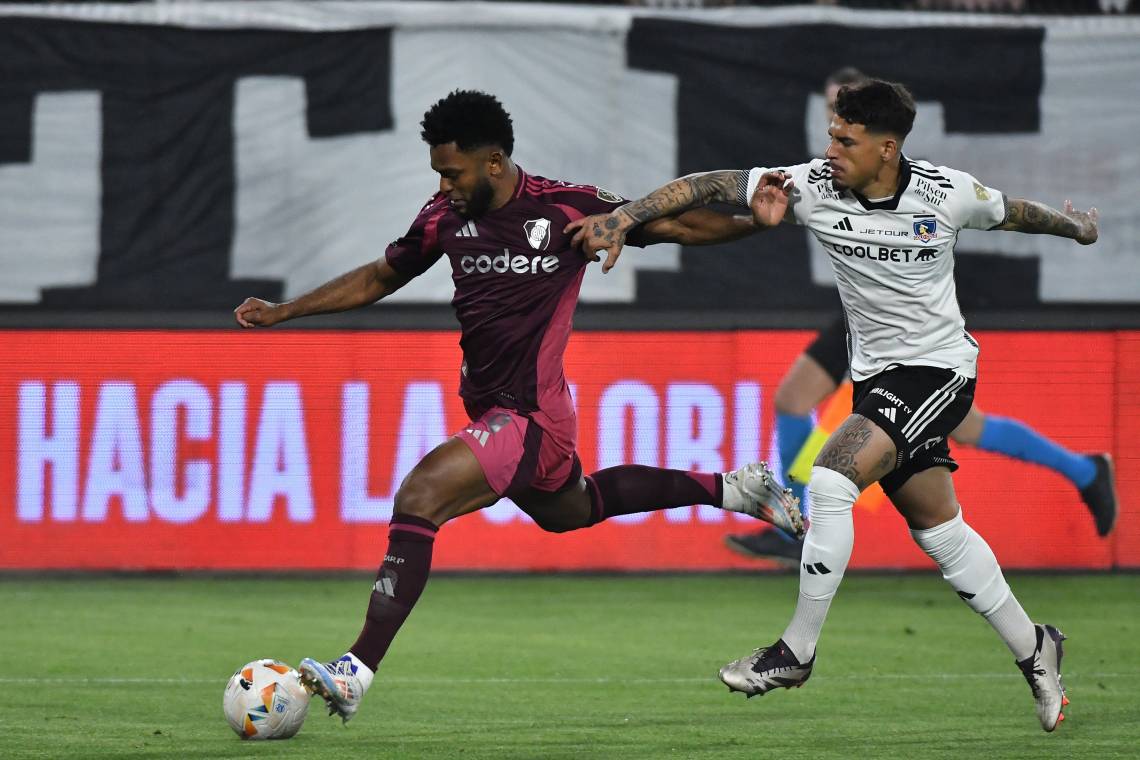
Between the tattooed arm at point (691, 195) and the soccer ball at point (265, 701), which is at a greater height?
the tattooed arm at point (691, 195)

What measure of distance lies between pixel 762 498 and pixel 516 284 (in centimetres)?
139

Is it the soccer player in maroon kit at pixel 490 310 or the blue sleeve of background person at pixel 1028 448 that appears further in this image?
the blue sleeve of background person at pixel 1028 448

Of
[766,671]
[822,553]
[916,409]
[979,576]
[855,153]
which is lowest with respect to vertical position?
[766,671]

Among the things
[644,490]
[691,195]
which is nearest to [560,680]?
[644,490]

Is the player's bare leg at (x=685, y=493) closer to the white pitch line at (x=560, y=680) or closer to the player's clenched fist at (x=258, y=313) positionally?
the white pitch line at (x=560, y=680)

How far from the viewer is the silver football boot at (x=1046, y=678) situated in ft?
21.1

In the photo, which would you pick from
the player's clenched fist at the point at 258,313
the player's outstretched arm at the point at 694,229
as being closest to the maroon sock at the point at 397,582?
the player's clenched fist at the point at 258,313

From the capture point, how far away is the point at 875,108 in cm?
633

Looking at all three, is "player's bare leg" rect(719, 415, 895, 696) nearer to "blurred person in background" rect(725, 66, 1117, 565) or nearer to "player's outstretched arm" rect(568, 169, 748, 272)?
"player's outstretched arm" rect(568, 169, 748, 272)

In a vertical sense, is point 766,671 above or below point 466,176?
below

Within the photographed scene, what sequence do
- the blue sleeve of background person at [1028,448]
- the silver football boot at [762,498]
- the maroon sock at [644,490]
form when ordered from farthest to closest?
1. the blue sleeve of background person at [1028,448]
2. the silver football boot at [762,498]
3. the maroon sock at [644,490]

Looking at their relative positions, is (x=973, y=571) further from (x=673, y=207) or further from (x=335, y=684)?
(x=335, y=684)

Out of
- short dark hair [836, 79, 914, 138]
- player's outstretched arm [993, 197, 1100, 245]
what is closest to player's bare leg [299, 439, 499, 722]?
short dark hair [836, 79, 914, 138]

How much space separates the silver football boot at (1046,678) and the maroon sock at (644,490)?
1.33m
